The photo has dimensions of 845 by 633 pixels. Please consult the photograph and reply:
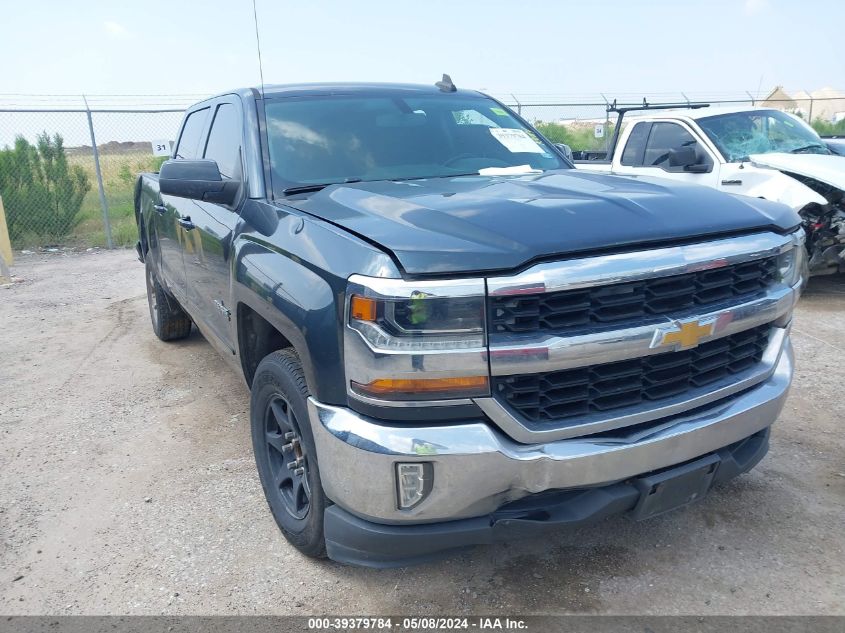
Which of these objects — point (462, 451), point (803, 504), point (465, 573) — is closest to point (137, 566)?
point (465, 573)

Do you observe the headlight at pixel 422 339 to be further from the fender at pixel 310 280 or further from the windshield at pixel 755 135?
the windshield at pixel 755 135

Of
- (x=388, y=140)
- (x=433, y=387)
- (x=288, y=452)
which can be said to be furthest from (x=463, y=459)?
(x=388, y=140)

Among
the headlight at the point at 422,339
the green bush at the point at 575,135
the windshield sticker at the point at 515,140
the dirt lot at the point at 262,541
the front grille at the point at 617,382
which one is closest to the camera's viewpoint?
the headlight at the point at 422,339

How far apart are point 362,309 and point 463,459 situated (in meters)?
0.53

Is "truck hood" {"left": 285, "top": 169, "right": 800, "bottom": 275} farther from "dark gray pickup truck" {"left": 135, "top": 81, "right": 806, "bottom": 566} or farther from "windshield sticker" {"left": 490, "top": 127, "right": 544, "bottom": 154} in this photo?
"windshield sticker" {"left": 490, "top": 127, "right": 544, "bottom": 154}

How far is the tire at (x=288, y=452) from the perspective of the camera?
2458 mm

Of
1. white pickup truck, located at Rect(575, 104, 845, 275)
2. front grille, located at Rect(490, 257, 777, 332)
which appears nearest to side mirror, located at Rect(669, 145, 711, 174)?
white pickup truck, located at Rect(575, 104, 845, 275)

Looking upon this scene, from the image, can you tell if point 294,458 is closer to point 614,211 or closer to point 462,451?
point 462,451

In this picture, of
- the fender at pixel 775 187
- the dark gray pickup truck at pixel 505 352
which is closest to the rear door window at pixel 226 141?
the dark gray pickup truck at pixel 505 352

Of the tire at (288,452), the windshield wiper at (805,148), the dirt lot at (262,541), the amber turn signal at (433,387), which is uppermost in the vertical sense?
the windshield wiper at (805,148)

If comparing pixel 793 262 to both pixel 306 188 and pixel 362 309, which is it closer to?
pixel 362 309

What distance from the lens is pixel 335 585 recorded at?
2670 millimetres

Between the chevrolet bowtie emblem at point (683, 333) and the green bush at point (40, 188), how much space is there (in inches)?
509

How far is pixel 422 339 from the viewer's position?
2.05m
